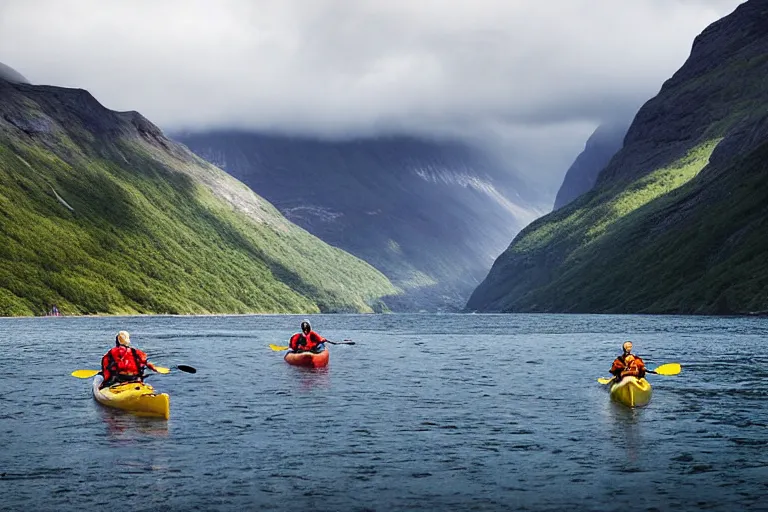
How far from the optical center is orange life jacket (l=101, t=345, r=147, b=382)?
4578 centimetres

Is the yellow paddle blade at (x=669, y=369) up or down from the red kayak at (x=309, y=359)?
up

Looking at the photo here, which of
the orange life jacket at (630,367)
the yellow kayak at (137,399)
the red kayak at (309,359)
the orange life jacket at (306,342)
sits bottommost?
the yellow kayak at (137,399)

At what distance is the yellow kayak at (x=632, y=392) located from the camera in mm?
47188

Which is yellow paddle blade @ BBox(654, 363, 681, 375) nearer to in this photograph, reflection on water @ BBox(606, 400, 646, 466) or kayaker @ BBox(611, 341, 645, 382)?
kayaker @ BBox(611, 341, 645, 382)

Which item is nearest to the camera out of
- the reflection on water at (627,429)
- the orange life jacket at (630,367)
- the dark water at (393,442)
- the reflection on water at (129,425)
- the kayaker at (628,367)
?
the dark water at (393,442)

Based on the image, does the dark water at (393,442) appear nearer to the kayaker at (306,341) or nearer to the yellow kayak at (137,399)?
the yellow kayak at (137,399)

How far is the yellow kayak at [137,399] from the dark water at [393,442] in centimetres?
92

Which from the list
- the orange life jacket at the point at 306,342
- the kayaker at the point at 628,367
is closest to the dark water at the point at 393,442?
the kayaker at the point at 628,367

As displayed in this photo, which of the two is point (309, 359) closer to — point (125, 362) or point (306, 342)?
point (306, 342)

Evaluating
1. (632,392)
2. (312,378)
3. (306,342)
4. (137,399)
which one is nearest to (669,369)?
(632,392)

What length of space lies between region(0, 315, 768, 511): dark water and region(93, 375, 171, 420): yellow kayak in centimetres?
92

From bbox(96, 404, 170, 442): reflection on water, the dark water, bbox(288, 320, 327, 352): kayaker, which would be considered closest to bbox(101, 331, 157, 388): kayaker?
bbox(96, 404, 170, 442): reflection on water

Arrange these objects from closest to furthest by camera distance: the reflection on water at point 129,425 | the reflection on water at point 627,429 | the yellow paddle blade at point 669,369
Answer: the reflection on water at point 627,429 → the reflection on water at point 129,425 → the yellow paddle blade at point 669,369

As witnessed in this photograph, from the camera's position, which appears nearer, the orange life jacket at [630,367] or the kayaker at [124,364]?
the kayaker at [124,364]
